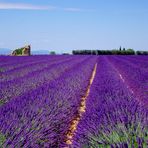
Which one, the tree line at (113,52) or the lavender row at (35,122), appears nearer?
the lavender row at (35,122)

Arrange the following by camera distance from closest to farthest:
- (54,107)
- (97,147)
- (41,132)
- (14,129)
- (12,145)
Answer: (12,145)
(97,147)
(14,129)
(41,132)
(54,107)

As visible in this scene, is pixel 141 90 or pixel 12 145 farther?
pixel 141 90

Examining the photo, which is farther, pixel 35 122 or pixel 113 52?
pixel 113 52

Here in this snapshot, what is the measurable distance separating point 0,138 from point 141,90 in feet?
26.3

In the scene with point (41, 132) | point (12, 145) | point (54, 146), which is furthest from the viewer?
point (54, 146)

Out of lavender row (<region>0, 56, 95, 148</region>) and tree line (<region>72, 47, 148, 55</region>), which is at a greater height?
lavender row (<region>0, 56, 95, 148</region>)

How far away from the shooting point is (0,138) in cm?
403

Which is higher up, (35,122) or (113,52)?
(35,122)

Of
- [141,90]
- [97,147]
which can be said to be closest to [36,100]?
[97,147]

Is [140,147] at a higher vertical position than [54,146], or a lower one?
higher

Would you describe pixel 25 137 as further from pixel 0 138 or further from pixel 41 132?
pixel 41 132

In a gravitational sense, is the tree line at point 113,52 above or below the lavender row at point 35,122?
below

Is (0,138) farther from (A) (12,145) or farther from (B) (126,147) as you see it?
(B) (126,147)

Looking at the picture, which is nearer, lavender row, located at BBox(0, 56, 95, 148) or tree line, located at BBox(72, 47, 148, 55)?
lavender row, located at BBox(0, 56, 95, 148)
